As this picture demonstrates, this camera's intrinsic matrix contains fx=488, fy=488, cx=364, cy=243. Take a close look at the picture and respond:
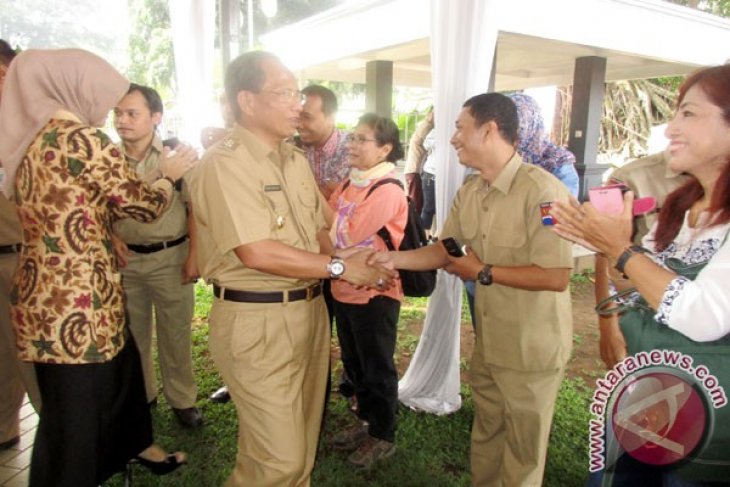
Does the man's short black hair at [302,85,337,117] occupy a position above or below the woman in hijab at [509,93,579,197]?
above

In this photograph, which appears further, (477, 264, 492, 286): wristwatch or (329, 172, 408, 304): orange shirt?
(329, 172, 408, 304): orange shirt

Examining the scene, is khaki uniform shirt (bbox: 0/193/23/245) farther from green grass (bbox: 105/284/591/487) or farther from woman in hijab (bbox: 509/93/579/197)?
woman in hijab (bbox: 509/93/579/197)

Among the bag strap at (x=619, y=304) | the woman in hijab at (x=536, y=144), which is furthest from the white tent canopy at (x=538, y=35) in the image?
the bag strap at (x=619, y=304)

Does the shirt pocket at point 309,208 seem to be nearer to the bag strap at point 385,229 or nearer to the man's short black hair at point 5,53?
the bag strap at point 385,229

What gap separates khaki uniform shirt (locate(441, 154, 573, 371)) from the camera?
193cm

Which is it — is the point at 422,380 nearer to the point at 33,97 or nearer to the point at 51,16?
the point at 33,97

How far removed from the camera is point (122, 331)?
198 centimetres

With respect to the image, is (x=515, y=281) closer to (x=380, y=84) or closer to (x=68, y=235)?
(x=68, y=235)

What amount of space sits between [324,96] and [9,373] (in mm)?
2566

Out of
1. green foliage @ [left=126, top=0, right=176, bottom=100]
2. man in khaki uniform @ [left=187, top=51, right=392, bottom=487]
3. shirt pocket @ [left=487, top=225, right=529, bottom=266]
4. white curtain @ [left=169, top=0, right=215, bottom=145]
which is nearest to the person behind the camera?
man in khaki uniform @ [left=187, top=51, right=392, bottom=487]

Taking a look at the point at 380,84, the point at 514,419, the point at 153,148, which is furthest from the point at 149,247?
the point at 380,84

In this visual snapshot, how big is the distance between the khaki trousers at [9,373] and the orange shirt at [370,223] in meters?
1.73

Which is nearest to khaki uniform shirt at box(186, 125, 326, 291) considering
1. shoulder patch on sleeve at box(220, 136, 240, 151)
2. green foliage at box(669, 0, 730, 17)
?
shoulder patch on sleeve at box(220, 136, 240, 151)

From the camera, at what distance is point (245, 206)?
178 cm
